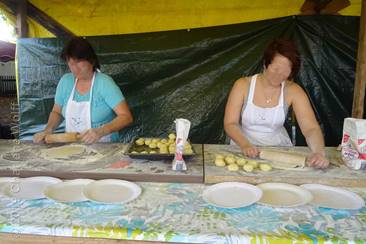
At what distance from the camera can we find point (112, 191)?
1198 millimetres

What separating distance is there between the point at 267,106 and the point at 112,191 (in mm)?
1202

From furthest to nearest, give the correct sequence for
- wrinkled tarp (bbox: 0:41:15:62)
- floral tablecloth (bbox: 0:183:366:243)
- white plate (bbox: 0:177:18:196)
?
wrinkled tarp (bbox: 0:41:15:62) < white plate (bbox: 0:177:18:196) < floral tablecloth (bbox: 0:183:366:243)

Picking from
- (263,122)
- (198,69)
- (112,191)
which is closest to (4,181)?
(112,191)

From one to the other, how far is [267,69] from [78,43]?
4.03 feet

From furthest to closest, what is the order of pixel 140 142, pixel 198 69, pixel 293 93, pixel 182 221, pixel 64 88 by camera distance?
pixel 198 69
pixel 64 88
pixel 293 93
pixel 140 142
pixel 182 221

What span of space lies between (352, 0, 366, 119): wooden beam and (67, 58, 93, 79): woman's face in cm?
206

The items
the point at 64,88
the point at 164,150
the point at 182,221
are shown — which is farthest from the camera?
the point at 64,88

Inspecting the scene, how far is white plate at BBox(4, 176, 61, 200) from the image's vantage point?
115 cm

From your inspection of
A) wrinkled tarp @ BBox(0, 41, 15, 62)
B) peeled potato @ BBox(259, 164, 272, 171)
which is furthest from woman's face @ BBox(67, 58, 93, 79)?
wrinkled tarp @ BBox(0, 41, 15, 62)

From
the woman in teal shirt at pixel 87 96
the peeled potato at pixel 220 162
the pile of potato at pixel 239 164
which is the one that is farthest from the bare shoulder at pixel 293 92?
the woman in teal shirt at pixel 87 96

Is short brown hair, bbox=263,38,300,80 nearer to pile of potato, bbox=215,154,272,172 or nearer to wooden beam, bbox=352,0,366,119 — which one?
pile of potato, bbox=215,154,272,172

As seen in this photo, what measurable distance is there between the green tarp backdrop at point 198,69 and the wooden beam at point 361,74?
24 centimetres

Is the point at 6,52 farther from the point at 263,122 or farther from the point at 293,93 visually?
the point at 293,93

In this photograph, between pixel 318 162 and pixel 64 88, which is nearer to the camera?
pixel 318 162
